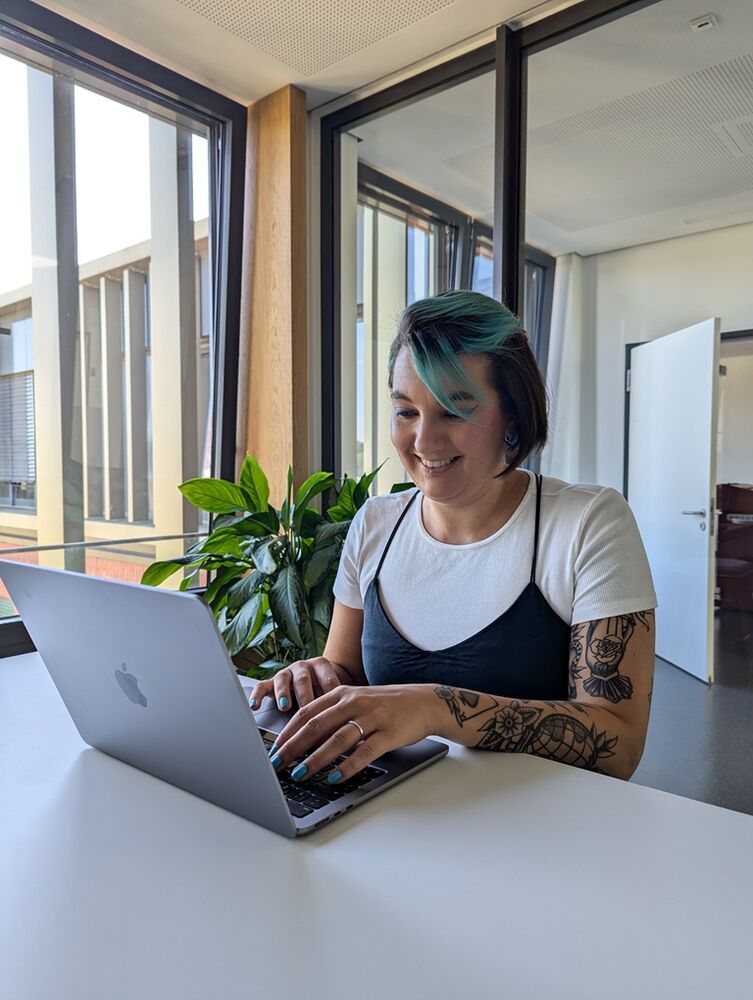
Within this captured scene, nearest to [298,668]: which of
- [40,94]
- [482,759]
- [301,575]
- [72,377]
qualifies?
[482,759]

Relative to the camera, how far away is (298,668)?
1188 mm

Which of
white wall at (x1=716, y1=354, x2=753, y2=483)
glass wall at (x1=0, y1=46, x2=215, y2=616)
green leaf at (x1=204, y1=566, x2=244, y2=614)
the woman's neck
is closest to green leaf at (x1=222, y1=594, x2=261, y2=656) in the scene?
green leaf at (x1=204, y1=566, x2=244, y2=614)

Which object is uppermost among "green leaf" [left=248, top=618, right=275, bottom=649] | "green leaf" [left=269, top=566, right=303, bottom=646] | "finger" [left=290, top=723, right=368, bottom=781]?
"finger" [left=290, top=723, right=368, bottom=781]

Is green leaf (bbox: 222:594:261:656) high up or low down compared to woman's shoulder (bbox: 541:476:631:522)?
down

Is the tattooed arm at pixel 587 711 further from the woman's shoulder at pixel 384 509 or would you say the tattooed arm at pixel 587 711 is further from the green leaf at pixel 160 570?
the green leaf at pixel 160 570

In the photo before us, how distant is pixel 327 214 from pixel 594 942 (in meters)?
2.80

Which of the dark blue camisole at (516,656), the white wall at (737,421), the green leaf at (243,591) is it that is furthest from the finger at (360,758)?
the white wall at (737,421)

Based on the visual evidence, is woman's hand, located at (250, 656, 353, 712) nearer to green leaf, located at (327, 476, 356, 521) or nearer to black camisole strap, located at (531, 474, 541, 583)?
black camisole strap, located at (531, 474, 541, 583)

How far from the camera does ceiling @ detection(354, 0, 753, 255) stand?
6.96 feet

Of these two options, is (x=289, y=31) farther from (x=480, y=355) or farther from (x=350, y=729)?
(x=350, y=729)

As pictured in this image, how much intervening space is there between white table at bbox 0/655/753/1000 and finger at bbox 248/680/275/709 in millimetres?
241

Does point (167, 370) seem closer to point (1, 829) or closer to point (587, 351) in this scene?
point (587, 351)

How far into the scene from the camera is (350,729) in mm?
864

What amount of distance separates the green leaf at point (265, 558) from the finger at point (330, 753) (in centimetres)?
131
